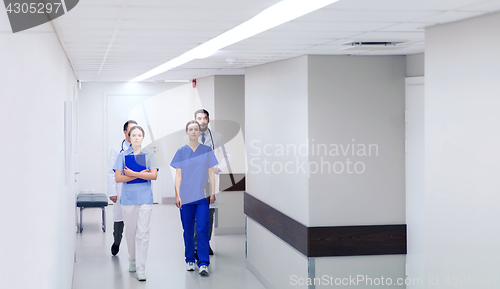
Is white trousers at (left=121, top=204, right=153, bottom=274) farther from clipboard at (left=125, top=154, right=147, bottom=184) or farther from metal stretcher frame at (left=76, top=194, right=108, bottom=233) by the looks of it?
metal stretcher frame at (left=76, top=194, right=108, bottom=233)

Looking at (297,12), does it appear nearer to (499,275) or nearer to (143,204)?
(499,275)

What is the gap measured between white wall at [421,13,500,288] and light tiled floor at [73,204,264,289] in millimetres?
2868

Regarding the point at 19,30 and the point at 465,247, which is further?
the point at 465,247

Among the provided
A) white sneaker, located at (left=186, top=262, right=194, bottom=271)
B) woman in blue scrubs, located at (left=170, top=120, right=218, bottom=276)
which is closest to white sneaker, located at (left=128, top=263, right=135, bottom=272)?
white sneaker, located at (left=186, top=262, right=194, bottom=271)

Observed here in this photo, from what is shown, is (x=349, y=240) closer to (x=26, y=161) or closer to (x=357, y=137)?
(x=357, y=137)

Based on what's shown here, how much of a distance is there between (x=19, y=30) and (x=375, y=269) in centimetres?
371

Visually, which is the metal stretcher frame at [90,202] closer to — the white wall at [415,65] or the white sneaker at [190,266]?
the white sneaker at [190,266]

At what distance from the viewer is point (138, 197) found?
5.44 metres

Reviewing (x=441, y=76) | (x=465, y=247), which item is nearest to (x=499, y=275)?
(x=465, y=247)

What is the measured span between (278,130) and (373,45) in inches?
59.9

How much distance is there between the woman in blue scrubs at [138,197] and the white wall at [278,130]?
119 cm

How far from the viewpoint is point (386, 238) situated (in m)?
4.45

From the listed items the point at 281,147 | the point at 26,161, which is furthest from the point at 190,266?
the point at 26,161

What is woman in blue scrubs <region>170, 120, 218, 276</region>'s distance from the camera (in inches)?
223
